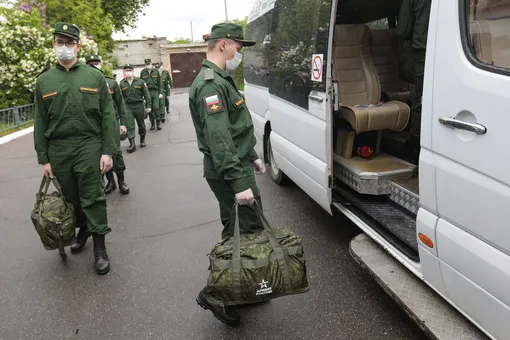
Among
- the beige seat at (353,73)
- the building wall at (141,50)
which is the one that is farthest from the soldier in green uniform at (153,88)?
the building wall at (141,50)

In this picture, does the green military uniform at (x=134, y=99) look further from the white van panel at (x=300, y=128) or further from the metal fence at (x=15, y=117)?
the white van panel at (x=300, y=128)

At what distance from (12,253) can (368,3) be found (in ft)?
15.6

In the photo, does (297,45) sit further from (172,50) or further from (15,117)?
(172,50)

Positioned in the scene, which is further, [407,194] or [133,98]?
[133,98]

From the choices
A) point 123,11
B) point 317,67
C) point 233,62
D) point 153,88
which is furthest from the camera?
point 123,11

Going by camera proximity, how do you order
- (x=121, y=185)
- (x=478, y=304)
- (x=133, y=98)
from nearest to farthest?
1. (x=478, y=304)
2. (x=121, y=185)
3. (x=133, y=98)

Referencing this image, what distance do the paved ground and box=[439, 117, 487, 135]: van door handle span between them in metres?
1.42

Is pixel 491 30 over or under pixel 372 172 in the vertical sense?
over

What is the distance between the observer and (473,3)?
188 centimetres

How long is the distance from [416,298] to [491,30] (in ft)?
4.84

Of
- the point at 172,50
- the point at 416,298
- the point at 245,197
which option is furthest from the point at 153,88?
the point at 172,50

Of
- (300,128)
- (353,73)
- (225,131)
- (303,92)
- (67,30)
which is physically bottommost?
(300,128)

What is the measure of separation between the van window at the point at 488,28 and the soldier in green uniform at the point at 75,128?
9.32ft

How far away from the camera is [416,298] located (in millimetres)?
2355
